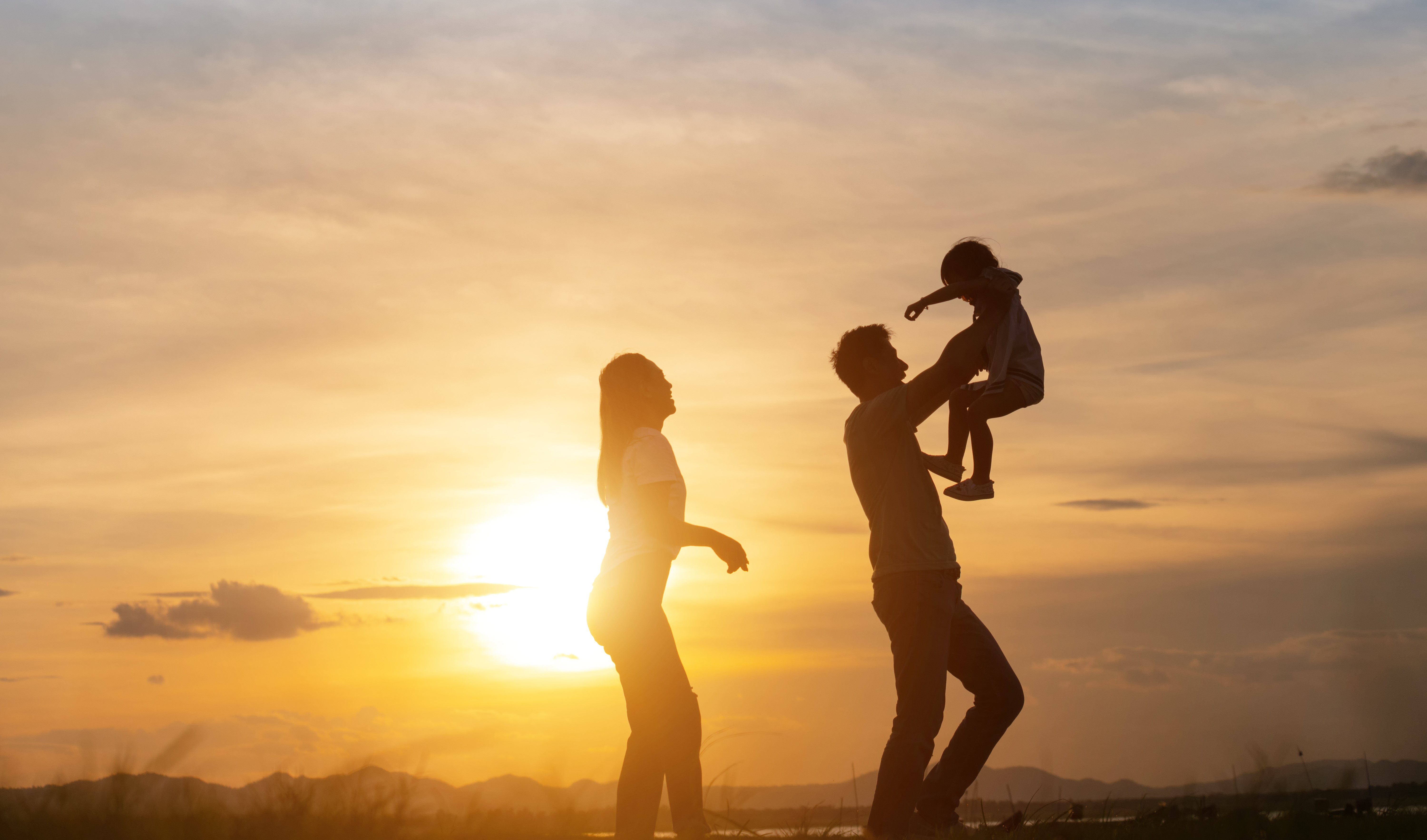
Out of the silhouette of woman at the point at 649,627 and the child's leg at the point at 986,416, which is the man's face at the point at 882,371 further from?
the silhouette of woman at the point at 649,627

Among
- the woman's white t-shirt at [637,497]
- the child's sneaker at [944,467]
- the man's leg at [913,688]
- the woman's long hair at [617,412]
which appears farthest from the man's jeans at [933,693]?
the woman's long hair at [617,412]

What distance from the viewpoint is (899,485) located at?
5801 mm

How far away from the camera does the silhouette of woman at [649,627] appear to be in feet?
17.1

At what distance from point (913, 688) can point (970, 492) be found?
1534 millimetres

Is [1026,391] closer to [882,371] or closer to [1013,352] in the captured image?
[1013,352]

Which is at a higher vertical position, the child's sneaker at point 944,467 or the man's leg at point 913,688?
the child's sneaker at point 944,467

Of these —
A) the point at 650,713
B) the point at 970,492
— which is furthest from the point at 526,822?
the point at 970,492

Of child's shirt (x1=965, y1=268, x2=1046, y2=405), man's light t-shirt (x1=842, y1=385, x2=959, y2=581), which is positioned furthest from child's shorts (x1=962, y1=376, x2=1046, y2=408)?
man's light t-shirt (x1=842, y1=385, x2=959, y2=581)

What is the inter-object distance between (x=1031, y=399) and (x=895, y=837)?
8.49 feet

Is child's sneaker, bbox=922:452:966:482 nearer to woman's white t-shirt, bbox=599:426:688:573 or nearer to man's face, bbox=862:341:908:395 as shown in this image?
man's face, bbox=862:341:908:395

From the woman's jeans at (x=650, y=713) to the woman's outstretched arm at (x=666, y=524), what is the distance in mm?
179

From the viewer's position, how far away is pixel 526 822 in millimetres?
6383

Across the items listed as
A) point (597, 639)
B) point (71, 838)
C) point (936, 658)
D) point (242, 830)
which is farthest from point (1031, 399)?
point (71, 838)

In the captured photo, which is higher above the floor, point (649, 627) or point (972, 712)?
point (649, 627)
